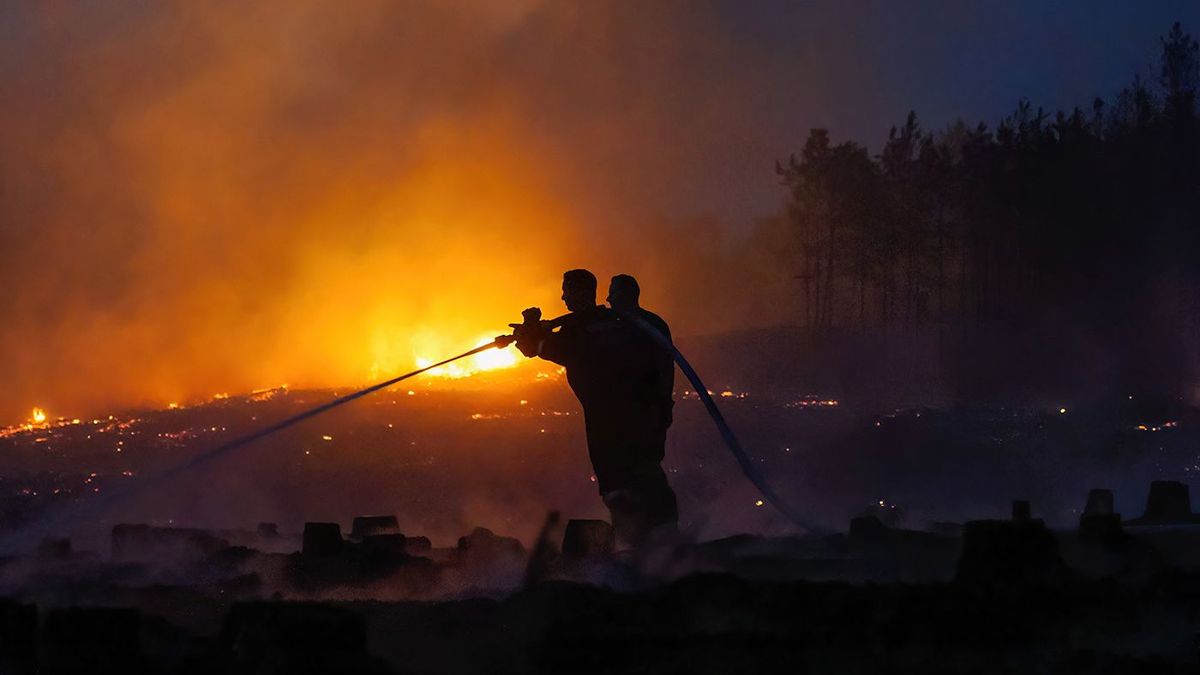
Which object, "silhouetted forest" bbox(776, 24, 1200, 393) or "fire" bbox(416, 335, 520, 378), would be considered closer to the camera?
"fire" bbox(416, 335, 520, 378)

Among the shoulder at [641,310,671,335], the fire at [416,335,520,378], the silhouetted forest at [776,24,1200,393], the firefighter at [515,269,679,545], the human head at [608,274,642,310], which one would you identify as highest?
the silhouetted forest at [776,24,1200,393]

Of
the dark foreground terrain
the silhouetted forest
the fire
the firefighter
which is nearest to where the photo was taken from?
the dark foreground terrain

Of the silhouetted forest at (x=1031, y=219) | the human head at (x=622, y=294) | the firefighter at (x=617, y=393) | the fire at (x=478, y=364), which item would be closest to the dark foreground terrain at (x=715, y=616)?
the firefighter at (x=617, y=393)

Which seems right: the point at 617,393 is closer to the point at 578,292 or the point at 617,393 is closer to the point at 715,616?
the point at 578,292

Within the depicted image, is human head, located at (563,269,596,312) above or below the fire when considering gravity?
below

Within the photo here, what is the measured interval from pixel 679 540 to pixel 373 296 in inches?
1825

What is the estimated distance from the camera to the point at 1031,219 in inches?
2776

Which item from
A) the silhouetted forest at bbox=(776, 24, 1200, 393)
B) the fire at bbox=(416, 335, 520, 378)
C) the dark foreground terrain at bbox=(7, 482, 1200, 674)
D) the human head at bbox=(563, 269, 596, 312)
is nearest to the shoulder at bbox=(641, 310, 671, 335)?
the human head at bbox=(563, 269, 596, 312)

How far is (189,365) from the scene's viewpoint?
2108 inches

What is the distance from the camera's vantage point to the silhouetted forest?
68875 mm

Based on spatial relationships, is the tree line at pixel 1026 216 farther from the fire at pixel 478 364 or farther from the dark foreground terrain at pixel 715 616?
the dark foreground terrain at pixel 715 616

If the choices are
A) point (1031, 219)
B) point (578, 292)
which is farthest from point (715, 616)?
point (1031, 219)

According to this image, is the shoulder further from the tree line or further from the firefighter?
the tree line

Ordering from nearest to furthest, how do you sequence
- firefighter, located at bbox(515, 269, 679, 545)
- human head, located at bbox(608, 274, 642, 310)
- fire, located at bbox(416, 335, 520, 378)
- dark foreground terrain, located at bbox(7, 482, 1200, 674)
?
dark foreground terrain, located at bbox(7, 482, 1200, 674)
firefighter, located at bbox(515, 269, 679, 545)
human head, located at bbox(608, 274, 642, 310)
fire, located at bbox(416, 335, 520, 378)
